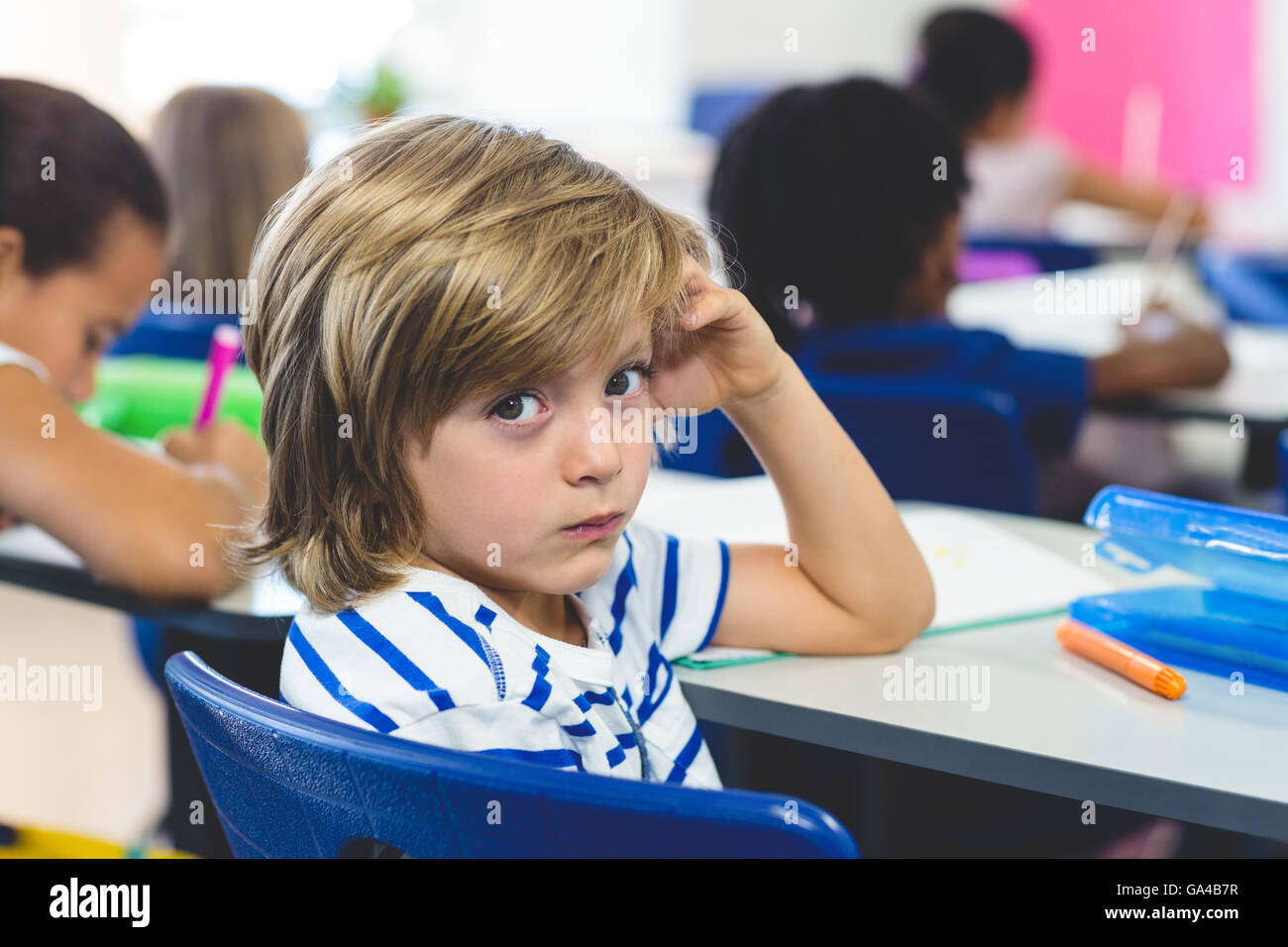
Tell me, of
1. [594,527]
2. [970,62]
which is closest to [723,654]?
[594,527]

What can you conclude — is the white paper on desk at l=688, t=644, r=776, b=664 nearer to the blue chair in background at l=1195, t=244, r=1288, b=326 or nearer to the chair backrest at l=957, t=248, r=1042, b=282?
the blue chair in background at l=1195, t=244, r=1288, b=326

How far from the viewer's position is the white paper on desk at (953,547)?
1.11m

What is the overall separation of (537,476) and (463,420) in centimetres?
6

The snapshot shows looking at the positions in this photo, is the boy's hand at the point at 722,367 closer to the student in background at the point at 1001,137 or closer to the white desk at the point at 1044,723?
the white desk at the point at 1044,723

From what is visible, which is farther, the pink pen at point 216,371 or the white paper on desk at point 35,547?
the pink pen at point 216,371

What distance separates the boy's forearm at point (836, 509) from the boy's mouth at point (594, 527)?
0.22 meters

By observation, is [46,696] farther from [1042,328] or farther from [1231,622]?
[1231,622]

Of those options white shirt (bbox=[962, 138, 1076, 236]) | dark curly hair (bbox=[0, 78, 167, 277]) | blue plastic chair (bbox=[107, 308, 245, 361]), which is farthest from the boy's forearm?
white shirt (bbox=[962, 138, 1076, 236])

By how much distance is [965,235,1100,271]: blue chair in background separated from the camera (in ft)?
10.6

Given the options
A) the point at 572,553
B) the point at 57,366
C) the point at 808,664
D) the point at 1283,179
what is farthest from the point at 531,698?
the point at 1283,179

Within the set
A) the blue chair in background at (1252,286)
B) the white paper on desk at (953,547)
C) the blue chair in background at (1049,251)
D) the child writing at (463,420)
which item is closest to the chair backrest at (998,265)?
the blue chair in background at (1049,251)

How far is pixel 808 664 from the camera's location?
1.00 meters

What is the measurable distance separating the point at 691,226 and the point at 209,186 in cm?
162

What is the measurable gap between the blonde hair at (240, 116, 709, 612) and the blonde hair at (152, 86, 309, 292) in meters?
1.51
